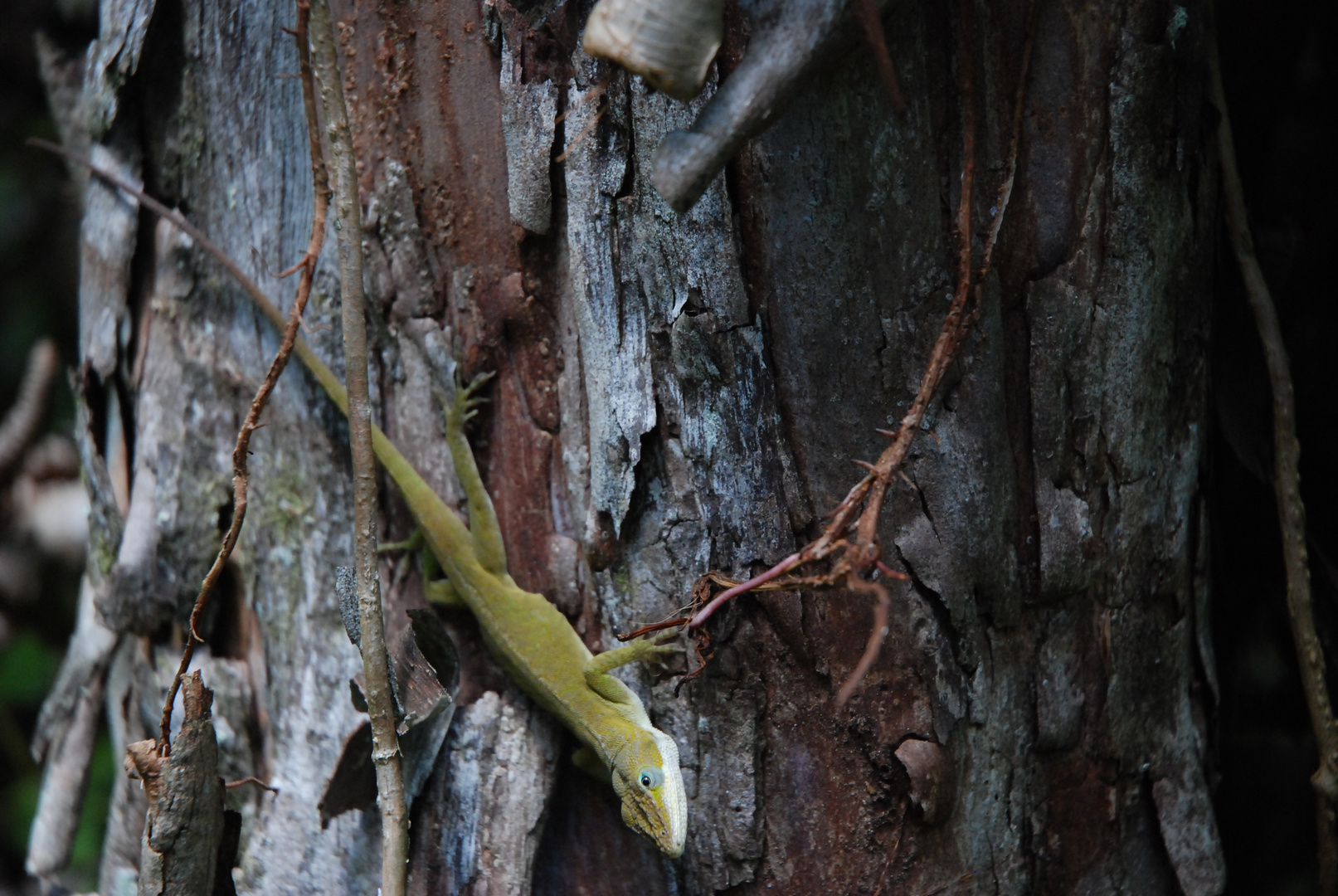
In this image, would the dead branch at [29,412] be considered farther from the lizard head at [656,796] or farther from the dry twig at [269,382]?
the lizard head at [656,796]

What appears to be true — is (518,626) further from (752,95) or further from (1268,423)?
(1268,423)

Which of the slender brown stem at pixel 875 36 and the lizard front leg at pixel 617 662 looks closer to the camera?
the slender brown stem at pixel 875 36

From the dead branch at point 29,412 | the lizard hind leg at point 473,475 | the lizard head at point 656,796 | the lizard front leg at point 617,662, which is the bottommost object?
the lizard head at point 656,796

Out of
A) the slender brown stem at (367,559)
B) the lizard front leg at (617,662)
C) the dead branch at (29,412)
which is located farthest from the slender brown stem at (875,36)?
the dead branch at (29,412)

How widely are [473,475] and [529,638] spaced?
370 millimetres

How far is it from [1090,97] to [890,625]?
3.09 feet

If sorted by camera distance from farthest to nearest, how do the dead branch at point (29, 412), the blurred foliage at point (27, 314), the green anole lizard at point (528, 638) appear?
the blurred foliage at point (27, 314) < the dead branch at point (29, 412) < the green anole lizard at point (528, 638)

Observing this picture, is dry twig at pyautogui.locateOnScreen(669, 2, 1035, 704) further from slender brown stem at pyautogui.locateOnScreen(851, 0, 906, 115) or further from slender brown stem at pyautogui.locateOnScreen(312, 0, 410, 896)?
slender brown stem at pyautogui.locateOnScreen(312, 0, 410, 896)

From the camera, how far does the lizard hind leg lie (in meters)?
1.87

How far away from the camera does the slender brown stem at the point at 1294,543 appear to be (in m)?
1.79

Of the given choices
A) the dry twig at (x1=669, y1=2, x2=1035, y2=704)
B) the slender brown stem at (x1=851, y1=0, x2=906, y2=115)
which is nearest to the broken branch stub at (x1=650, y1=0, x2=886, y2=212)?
the slender brown stem at (x1=851, y1=0, x2=906, y2=115)

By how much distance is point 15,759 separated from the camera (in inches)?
162

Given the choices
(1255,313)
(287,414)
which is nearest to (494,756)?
(287,414)

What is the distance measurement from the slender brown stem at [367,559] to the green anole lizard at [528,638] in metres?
0.24
